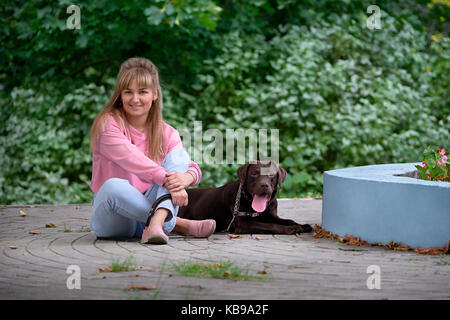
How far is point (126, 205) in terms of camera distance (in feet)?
16.0

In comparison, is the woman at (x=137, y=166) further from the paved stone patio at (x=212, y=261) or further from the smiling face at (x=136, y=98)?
the paved stone patio at (x=212, y=261)

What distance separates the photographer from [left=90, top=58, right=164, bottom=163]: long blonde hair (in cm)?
506

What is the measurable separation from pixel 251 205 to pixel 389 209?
51.5 inches

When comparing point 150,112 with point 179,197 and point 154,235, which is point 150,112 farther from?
point 154,235

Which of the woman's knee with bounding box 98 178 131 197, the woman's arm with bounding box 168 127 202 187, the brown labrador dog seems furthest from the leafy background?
the woman's knee with bounding box 98 178 131 197

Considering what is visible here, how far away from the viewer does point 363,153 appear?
9727mm

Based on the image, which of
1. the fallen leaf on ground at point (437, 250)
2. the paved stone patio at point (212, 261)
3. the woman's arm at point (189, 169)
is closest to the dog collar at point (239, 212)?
the paved stone patio at point (212, 261)

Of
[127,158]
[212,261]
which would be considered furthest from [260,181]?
[212,261]

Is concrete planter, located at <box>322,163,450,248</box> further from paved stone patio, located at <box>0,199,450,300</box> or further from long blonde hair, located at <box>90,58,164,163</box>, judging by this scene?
long blonde hair, located at <box>90,58,164,163</box>

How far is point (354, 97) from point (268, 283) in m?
7.25

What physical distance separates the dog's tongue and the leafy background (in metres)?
3.78

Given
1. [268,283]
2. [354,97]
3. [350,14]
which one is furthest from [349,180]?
[350,14]

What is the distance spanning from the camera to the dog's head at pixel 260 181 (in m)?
5.56
